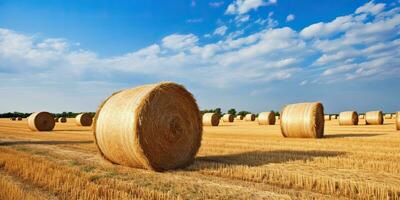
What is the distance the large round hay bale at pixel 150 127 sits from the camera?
8.05 m

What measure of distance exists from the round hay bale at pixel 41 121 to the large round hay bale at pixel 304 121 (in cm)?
1558

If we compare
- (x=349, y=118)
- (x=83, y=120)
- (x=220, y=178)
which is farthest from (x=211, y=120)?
(x=220, y=178)

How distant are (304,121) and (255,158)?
23.5 ft

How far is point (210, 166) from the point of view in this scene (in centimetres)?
798

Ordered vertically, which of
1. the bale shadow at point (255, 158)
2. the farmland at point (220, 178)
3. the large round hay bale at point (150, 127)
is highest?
the large round hay bale at point (150, 127)

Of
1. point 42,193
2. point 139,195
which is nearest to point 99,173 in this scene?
point 42,193

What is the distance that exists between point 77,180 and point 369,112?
2704cm

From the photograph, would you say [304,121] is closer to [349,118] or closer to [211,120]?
[349,118]

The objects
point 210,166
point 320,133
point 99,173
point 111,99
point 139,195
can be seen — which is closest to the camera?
point 139,195

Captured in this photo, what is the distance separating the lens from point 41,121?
25344mm

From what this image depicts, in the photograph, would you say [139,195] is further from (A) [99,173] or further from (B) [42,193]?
(A) [99,173]

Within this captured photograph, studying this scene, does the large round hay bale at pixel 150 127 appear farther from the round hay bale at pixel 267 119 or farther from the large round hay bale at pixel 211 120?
the round hay bale at pixel 267 119

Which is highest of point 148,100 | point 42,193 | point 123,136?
point 148,100

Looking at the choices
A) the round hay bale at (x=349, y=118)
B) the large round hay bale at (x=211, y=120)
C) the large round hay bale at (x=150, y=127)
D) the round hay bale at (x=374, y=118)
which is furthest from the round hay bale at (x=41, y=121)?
the round hay bale at (x=374, y=118)
